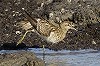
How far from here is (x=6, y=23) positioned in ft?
46.8

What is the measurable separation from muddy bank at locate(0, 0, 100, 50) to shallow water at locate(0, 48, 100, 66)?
394 mm

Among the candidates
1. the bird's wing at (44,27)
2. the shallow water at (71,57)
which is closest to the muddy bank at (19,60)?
the shallow water at (71,57)

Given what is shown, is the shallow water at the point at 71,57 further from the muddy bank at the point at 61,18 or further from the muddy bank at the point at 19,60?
the muddy bank at the point at 19,60

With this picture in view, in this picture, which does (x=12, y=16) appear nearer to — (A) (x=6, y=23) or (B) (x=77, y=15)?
(A) (x=6, y=23)

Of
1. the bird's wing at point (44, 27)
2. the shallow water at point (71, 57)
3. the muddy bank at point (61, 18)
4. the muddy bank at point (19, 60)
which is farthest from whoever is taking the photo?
the muddy bank at point (61, 18)

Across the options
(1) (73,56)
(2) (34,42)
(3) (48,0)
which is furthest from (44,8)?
(1) (73,56)

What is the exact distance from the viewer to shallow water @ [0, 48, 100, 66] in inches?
445

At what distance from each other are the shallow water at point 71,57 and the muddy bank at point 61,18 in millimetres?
394

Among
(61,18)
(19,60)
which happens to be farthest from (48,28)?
(61,18)

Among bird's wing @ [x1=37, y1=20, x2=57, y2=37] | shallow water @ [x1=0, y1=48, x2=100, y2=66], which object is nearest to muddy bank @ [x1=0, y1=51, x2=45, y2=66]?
shallow water @ [x1=0, y1=48, x2=100, y2=66]

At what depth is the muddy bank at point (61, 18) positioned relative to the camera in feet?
42.1

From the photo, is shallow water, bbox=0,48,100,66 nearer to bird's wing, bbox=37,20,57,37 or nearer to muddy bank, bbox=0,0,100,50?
muddy bank, bbox=0,0,100,50

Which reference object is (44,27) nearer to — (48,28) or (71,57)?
(48,28)

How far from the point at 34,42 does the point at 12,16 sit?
222cm
